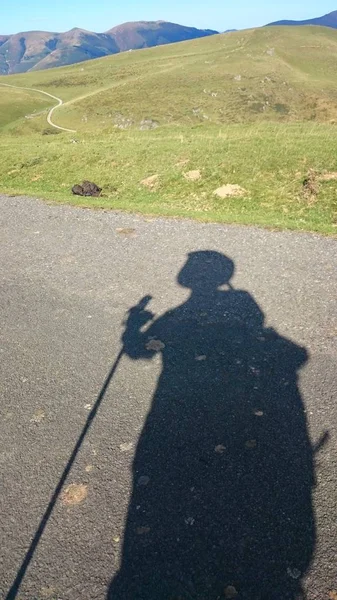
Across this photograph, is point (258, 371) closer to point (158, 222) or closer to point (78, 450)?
point (78, 450)

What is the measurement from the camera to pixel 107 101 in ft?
322

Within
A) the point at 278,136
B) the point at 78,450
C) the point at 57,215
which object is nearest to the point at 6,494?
the point at 78,450

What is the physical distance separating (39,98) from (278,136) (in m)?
120

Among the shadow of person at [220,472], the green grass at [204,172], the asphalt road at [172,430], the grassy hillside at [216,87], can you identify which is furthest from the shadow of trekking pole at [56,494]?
the grassy hillside at [216,87]

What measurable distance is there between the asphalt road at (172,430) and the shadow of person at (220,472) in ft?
0.05

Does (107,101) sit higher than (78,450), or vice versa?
(107,101)

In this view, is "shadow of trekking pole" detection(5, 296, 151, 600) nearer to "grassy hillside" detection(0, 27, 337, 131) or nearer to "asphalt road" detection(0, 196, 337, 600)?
"asphalt road" detection(0, 196, 337, 600)

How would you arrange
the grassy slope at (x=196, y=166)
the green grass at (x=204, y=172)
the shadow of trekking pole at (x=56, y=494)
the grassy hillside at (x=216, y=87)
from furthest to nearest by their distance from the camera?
the grassy hillside at (x=216, y=87) → the grassy slope at (x=196, y=166) → the green grass at (x=204, y=172) → the shadow of trekking pole at (x=56, y=494)

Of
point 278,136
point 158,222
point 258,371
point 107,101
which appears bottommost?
point 258,371

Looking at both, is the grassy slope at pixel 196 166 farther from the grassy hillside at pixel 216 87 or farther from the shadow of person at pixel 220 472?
the grassy hillside at pixel 216 87

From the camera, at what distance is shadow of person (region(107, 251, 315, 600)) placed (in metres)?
3.63

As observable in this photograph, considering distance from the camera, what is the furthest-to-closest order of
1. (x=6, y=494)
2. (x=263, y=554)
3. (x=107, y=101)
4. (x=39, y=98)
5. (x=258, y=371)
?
(x=39, y=98), (x=107, y=101), (x=258, y=371), (x=6, y=494), (x=263, y=554)

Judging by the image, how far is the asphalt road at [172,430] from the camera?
373 centimetres

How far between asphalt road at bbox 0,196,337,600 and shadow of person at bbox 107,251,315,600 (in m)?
0.02
